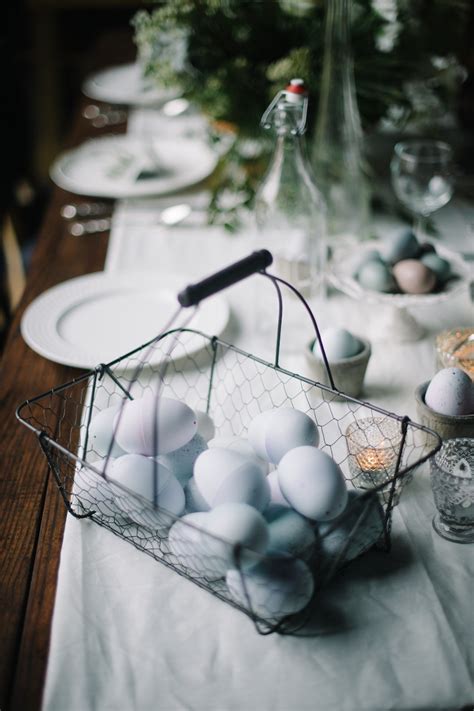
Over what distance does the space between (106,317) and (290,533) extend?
56 centimetres

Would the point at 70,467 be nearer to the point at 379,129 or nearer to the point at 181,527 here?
the point at 181,527

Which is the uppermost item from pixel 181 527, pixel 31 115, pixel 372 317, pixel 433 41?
pixel 433 41

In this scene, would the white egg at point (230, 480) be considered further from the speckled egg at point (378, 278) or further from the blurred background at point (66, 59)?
the blurred background at point (66, 59)

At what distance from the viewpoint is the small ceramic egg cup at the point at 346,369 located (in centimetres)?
84

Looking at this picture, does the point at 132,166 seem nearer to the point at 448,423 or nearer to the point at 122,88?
the point at 122,88

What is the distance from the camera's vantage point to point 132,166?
1562mm

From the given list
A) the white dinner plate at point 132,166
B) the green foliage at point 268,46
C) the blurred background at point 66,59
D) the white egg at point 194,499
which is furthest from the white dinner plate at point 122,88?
the white egg at point 194,499

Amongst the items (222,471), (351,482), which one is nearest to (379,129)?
(351,482)

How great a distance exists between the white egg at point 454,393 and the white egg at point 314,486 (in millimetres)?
190

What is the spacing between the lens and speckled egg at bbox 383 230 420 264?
1022 millimetres

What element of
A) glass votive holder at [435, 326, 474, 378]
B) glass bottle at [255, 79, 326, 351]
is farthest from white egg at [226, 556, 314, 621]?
glass bottle at [255, 79, 326, 351]

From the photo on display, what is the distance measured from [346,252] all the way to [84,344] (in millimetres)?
405

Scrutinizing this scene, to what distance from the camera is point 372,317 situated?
41.7 inches

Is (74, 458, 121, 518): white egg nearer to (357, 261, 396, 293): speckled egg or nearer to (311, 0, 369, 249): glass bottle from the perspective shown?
(357, 261, 396, 293): speckled egg
